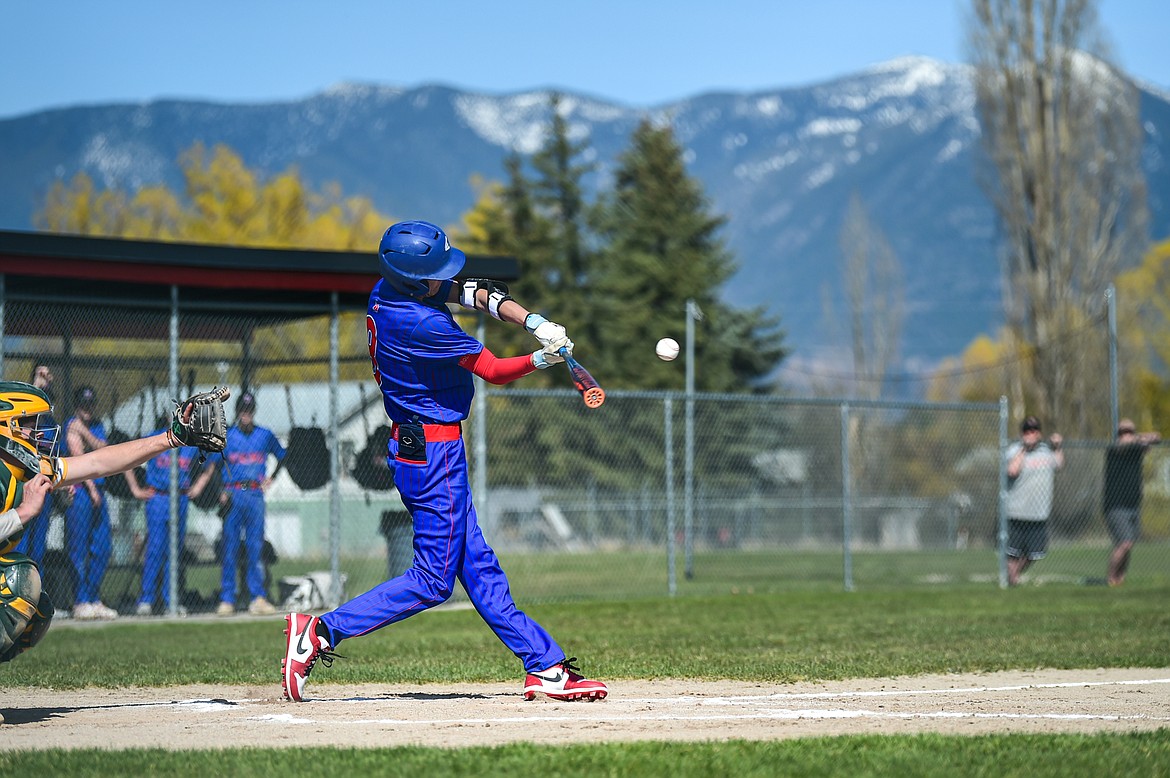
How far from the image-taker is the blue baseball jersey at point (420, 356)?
265 inches

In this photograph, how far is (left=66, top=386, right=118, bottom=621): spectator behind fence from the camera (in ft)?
41.6

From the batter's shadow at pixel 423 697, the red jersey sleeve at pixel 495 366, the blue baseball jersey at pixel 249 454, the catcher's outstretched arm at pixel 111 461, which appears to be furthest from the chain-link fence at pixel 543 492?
the catcher's outstretched arm at pixel 111 461

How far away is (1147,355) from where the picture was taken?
51469mm

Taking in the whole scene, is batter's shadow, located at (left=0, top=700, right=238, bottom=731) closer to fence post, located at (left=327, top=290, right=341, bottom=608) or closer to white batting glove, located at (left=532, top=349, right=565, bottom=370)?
white batting glove, located at (left=532, top=349, right=565, bottom=370)

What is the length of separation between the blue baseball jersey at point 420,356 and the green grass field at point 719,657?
6.50 feet

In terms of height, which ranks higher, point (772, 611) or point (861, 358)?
point (861, 358)

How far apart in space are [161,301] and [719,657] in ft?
24.4

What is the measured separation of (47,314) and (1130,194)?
36966 millimetres

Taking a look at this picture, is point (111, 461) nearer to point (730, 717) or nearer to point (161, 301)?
point (730, 717)

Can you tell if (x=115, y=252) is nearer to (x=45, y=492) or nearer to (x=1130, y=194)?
(x=45, y=492)

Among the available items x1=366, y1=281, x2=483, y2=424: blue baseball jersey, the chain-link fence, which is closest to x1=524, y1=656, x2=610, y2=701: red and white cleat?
x1=366, y1=281, x2=483, y2=424: blue baseball jersey

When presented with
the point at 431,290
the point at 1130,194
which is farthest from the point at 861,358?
the point at 431,290

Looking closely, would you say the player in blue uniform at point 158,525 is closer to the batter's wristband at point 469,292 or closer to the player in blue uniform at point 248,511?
the player in blue uniform at point 248,511

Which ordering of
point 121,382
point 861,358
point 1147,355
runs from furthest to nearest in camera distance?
point 861,358 < point 1147,355 < point 121,382
